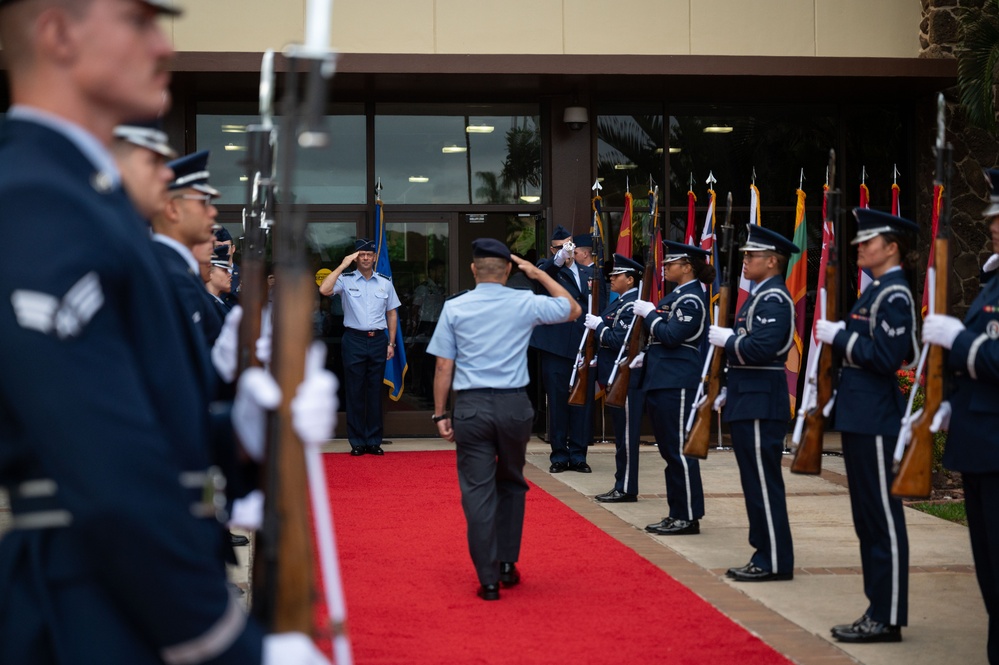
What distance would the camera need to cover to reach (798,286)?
12.4 m

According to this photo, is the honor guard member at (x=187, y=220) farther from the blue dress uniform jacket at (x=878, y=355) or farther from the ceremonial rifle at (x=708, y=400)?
the ceremonial rifle at (x=708, y=400)

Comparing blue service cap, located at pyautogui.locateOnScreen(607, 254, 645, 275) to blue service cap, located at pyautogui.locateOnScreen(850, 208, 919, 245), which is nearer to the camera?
blue service cap, located at pyautogui.locateOnScreen(850, 208, 919, 245)

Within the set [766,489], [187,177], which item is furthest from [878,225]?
[187,177]

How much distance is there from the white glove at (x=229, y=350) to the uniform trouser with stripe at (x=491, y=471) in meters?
2.87

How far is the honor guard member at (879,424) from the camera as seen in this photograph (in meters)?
5.19

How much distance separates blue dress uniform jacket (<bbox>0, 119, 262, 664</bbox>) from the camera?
1.39 metres

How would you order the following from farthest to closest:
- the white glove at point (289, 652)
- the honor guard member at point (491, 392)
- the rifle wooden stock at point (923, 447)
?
1. the honor guard member at point (491, 392)
2. the rifle wooden stock at point (923, 447)
3. the white glove at point (289, 652)

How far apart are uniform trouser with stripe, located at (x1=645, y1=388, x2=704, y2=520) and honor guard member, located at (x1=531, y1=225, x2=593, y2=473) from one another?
8.69 feet

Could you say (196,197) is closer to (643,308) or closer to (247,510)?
(247,510)

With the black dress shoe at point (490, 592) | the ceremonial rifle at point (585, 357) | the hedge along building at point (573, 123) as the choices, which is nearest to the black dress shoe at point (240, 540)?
the black dress shoe at point (490, 592)

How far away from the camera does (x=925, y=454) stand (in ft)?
15.6

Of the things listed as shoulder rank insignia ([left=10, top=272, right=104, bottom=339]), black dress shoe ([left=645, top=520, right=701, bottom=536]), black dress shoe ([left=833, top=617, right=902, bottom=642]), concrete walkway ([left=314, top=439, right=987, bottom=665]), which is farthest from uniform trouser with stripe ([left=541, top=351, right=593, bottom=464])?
shoulder rank insignia ([left=10, top=272, right=104, bottom=339])

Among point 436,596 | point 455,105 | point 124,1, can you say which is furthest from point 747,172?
point 124,1

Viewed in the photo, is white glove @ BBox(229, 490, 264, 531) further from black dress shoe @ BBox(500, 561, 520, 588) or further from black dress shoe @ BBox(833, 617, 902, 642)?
black dress shoe @ BBox(500, 561, 520, 588)
